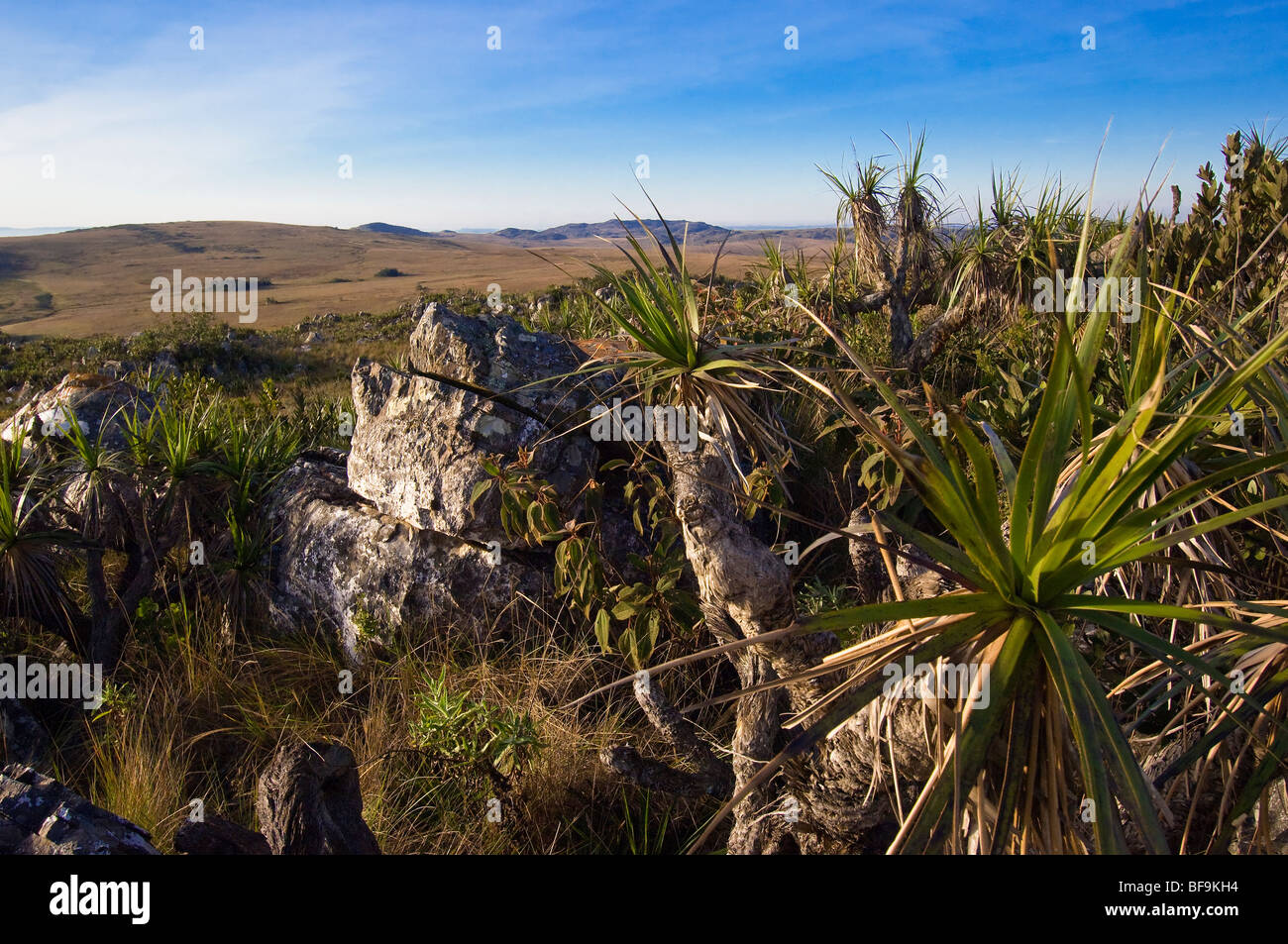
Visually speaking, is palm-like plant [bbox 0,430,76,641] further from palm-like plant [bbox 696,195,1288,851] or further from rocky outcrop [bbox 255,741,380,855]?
palm-like plant [bbox 696,195,1288,851]

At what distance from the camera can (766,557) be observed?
2.58 meters

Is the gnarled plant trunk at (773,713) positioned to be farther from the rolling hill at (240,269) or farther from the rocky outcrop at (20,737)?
the rolling hill at (240,269)

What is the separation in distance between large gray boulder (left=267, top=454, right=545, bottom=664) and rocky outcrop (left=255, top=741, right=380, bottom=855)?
169 centimetres

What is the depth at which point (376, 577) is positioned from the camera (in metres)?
4.39

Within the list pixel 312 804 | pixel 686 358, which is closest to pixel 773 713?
pixel 686 358

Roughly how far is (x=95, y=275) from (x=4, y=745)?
323ft

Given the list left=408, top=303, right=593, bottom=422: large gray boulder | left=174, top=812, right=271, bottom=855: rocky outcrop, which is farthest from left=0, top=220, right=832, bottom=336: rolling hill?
left=174, top=812, right=271, bottom=855: rocky outcrop

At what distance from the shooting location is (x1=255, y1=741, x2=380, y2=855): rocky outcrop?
2293 millimetres

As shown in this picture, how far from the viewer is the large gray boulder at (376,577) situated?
13.9ft

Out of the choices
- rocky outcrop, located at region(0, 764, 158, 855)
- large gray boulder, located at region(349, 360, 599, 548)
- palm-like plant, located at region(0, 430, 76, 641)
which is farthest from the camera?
large gray boulder, located at region(349, 360, 599, 548)

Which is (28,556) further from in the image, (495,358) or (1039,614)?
(1039,614)

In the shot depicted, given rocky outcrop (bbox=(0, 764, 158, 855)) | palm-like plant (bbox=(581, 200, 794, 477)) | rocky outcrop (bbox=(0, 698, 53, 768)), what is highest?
palm-like plant (bbox=(581, 200, 794, 477))
